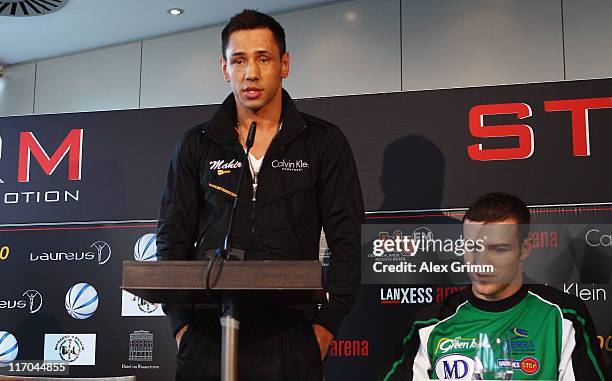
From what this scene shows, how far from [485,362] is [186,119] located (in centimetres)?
169

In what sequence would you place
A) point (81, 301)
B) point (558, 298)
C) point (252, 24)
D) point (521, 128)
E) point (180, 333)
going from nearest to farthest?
point (180, 333)
point (252, 24)
point (558, 298)
point (521, 128)
point (81, 301)

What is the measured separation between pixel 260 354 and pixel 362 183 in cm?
135

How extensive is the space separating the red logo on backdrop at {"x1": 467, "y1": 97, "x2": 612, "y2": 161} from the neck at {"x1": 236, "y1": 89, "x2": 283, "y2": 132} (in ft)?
3.58

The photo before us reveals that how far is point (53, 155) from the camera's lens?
143 inches

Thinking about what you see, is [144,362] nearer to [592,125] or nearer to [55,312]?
[55,312]

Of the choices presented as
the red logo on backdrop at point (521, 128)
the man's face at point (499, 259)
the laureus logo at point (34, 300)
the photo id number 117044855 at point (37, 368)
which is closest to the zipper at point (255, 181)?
the man's face at point (499, 259)

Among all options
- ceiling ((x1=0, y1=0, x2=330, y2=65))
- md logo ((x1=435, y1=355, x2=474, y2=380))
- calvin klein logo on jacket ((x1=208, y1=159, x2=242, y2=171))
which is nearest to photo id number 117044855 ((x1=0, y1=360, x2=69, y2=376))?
calvin klein logo on jacket ((x1=208, y1=159, x2=242, y2=171))

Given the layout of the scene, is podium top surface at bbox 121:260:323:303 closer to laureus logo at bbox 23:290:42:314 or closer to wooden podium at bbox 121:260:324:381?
wooden podium at bbox 121:260:324:381

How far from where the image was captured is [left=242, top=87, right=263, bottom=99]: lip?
2217 mm

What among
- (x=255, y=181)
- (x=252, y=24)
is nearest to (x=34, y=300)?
(x=255, y=181)

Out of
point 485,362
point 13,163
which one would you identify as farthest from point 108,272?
point 485,362

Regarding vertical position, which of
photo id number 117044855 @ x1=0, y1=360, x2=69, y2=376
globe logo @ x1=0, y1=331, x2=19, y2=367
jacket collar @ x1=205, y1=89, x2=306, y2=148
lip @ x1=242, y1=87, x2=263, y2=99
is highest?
lip @ x1=242, y1=87, x2=263, y2=99

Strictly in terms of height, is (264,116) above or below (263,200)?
above

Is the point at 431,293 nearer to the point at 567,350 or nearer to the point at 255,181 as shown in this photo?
the point at 567,350
